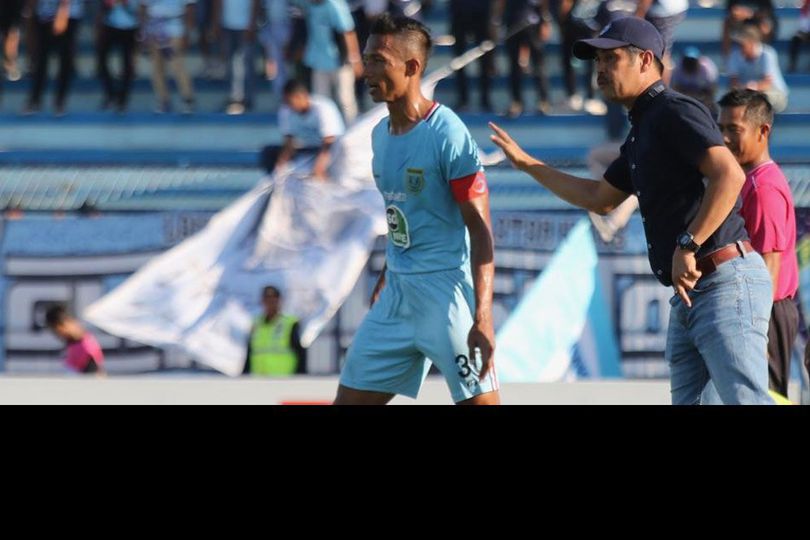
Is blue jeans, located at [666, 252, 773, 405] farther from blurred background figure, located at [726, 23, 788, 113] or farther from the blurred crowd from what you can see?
blurred background figure, located at [726, 23, 788, 113]

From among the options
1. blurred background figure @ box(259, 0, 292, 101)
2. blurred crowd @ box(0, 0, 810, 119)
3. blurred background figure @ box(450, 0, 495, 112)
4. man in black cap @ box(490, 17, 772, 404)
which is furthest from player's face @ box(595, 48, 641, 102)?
blurred background figure @ box(259, 0, 292, 101)

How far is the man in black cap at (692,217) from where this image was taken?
15.0 feet

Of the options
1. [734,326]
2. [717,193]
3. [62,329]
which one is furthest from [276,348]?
[717,193]

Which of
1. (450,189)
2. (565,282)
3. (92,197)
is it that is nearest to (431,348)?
(450,189)

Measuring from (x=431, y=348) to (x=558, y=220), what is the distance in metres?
5.46

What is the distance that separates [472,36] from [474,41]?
1.9 inches

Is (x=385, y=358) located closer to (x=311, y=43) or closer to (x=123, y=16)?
(x=311, y=43)

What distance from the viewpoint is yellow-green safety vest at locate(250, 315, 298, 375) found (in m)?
10.8

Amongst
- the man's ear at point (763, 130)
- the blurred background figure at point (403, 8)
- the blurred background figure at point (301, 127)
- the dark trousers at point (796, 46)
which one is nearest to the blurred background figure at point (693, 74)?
the blurred background figure at point (301, 127)

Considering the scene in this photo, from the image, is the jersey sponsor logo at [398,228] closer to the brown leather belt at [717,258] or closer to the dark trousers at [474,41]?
the brown leather belt at [717,258]

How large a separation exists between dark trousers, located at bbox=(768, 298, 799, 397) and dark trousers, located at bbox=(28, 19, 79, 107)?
9.38 metres

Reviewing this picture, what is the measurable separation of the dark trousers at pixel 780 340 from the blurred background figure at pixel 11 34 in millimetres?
10247
